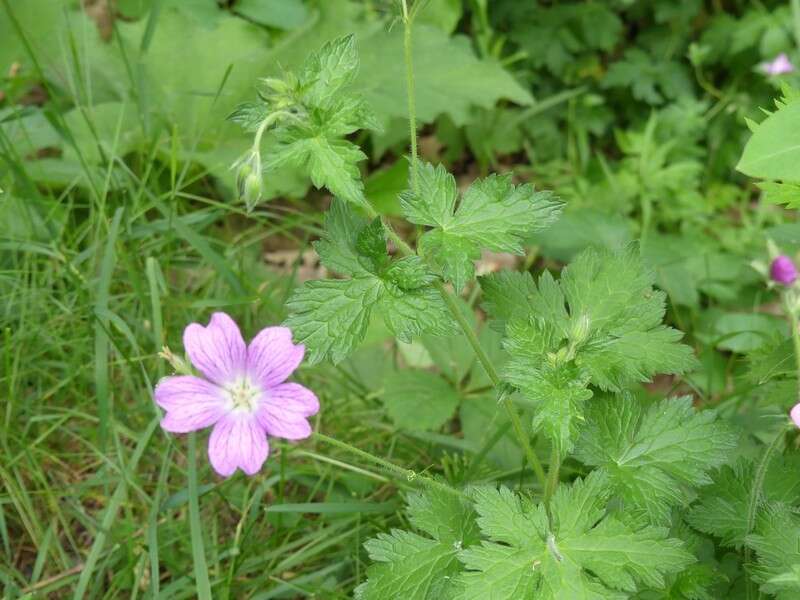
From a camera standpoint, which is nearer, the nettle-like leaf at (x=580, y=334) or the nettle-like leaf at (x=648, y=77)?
the nettle-like leaf at (x=580, y=334)

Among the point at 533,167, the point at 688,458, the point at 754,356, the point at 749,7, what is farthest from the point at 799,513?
the point at 749,7

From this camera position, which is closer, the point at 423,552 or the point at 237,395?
the point at 237,395

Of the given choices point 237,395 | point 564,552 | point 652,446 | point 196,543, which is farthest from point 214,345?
point 652,446

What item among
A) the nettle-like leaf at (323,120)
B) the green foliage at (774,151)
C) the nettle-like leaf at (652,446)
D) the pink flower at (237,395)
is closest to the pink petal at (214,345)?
the pink flower at (237,395)

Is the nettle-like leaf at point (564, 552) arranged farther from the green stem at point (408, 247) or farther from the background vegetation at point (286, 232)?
the background vegetation at point (286, 232)

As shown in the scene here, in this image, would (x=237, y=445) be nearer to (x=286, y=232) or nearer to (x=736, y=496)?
(x=736, y=496)

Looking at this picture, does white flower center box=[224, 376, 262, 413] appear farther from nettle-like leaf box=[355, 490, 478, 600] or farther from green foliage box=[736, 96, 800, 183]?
green foliage box=[736, 96, 800, 183]
